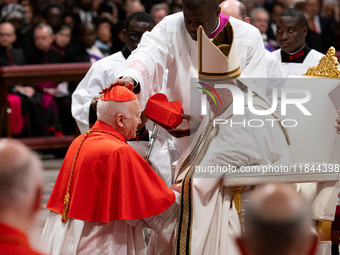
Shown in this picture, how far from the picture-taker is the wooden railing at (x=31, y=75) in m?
8.10

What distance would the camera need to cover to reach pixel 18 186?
2020 millimetres

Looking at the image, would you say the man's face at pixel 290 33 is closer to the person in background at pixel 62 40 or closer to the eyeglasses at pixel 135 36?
the eyeglasses at pixel 135 36

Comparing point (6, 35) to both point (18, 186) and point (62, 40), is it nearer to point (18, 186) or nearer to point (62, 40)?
point (62, 40)

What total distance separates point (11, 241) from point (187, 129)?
2464 mm

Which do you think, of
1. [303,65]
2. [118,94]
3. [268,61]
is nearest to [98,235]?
[118,94]

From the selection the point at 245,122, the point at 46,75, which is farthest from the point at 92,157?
the point at 46,75

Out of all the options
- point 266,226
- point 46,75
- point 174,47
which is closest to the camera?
point 266,226

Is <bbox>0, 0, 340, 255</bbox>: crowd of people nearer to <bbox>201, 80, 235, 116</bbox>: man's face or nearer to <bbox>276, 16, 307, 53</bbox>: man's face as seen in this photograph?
<bbox>201, 80, 235, 116</bbox>: man's face

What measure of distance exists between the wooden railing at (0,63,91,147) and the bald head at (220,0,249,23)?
282 centimetres

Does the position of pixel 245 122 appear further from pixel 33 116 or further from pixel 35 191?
pixel 33 116

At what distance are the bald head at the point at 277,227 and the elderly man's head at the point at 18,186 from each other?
2.01ft

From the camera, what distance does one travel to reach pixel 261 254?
1992mm

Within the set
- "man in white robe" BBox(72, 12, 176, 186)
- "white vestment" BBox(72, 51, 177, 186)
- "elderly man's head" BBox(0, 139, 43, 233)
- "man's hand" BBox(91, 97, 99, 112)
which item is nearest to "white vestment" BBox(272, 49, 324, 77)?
"man in white robe" BBox(72, 12, 176, 186)

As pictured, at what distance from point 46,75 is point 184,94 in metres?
3.83
